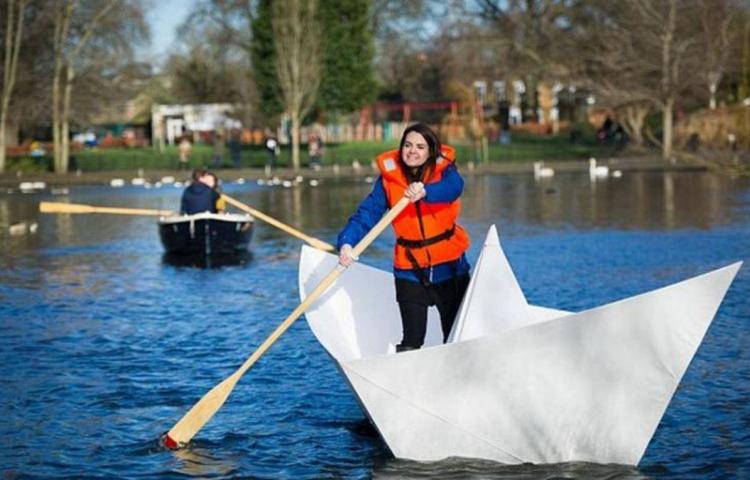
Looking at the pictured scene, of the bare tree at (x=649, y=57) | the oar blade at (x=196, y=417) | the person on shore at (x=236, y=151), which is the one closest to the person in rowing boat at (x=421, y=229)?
the oar blade at (x=196, y=417)

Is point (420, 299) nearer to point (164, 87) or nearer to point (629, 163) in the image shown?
point (629, 163)

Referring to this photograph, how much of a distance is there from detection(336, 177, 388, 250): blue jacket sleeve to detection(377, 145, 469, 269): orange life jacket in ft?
0.39

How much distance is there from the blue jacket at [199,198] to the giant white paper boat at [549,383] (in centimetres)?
1401

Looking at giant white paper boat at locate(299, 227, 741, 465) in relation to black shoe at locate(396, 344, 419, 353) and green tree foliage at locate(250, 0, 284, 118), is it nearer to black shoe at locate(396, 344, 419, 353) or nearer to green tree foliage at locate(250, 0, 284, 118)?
black shoe at locate(396, 344, 419, 353)

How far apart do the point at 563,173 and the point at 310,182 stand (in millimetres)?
9462

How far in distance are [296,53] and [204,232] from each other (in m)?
35.6

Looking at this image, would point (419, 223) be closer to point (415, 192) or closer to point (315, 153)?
point (415, 192)

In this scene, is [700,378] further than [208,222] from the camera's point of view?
No

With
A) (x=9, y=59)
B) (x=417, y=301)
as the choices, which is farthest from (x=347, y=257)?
(x=9, y=59)

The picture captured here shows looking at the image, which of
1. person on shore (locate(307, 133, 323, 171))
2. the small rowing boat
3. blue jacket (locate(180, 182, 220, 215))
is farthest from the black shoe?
person on shore (locate(307, 133, 323, 171))

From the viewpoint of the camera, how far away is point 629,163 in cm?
5459

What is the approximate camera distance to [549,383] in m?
8.54

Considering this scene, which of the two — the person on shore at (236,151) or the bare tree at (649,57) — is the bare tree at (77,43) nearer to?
the person on shore at (236,151)

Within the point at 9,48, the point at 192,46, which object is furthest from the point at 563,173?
the point at 192,46
